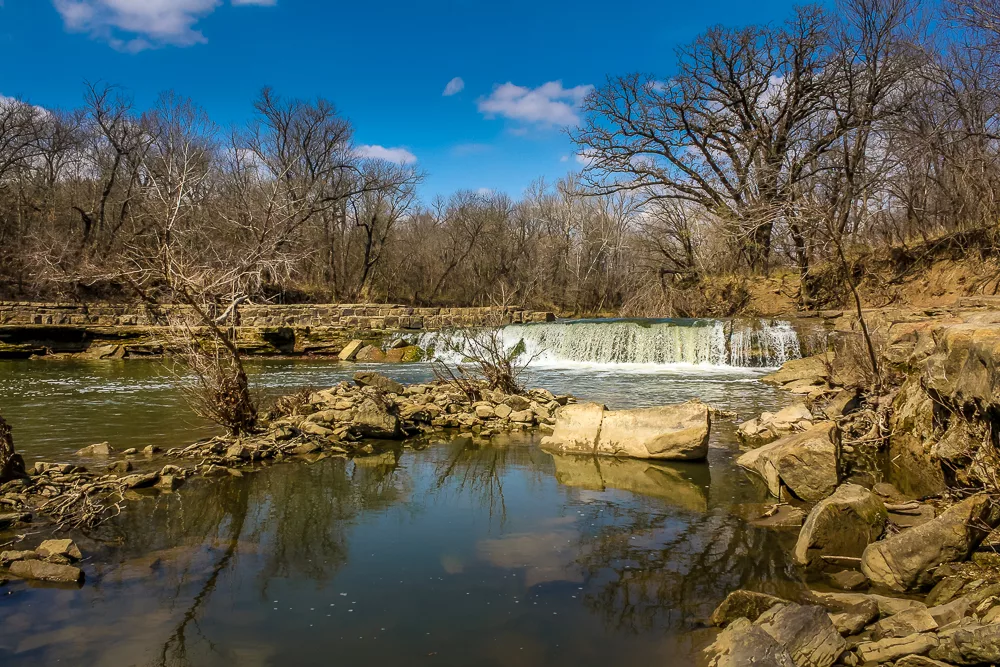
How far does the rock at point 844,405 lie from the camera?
27.2ft

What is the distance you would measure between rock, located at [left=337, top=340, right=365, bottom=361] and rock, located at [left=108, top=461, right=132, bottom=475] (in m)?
14.6

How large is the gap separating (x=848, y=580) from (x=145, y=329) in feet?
73.7

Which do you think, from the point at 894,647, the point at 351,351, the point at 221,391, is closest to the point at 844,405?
the point at 894,647

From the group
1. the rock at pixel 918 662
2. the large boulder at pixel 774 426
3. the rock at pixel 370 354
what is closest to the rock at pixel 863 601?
the rock at pixel 918 662

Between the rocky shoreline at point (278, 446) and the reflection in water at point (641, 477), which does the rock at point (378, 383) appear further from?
the reflection in water at point (641, 477)

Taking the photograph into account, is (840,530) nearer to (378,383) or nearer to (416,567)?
(416,567)

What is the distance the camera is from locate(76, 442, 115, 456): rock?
786cm

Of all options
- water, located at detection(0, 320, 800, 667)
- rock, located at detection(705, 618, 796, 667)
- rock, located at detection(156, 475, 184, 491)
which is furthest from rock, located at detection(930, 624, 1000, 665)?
rock, located at detection(156, 475, 184, 491)

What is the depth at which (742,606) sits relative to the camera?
12.4 ft

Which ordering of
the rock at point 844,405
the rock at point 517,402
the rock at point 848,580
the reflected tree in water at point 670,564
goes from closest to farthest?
the reflected tree in water at point 670,564 < the rock at point 848,580 < the rock at point 844,405 < the rock at point 517,402

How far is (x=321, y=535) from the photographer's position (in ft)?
17.5

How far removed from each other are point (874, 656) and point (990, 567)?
1.38m

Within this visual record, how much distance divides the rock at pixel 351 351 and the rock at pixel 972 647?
19.8 meters

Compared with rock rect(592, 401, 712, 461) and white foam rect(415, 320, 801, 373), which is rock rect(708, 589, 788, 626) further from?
white foam rect(415, 320, 801, 373)
